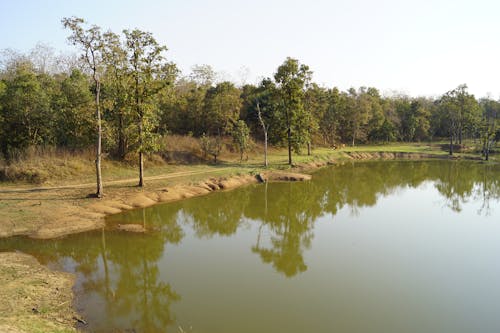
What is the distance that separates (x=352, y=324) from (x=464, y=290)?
4.10 meters

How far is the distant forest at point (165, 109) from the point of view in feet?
64.7

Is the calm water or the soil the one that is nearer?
the soil

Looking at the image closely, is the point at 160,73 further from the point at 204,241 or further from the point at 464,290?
the point at 464,290

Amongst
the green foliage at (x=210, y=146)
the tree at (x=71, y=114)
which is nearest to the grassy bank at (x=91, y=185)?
the green foliage at (x=210, y=146)

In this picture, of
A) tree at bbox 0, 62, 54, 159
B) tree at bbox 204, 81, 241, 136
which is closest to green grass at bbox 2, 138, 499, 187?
tree at bbox 0, 62, 54, 159

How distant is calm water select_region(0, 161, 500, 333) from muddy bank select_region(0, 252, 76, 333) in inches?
17.7

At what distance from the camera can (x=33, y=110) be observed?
77.4ft

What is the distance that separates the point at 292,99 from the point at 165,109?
13428 mm

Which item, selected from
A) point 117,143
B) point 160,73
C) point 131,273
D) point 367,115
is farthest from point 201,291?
point 367,115

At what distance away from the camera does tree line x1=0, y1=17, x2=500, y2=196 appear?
19656 millimetres

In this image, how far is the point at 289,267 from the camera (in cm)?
1239

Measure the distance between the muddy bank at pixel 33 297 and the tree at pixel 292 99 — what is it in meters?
24.9

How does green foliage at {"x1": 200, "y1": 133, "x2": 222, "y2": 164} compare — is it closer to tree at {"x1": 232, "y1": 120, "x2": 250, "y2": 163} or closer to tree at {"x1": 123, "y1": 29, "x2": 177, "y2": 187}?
tree at {"x1": 232, "y1": 120, "x2": 250, "y2": 163}

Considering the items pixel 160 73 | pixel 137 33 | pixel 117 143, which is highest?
pixel 137 33
